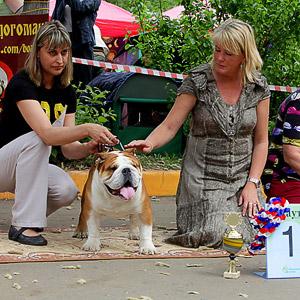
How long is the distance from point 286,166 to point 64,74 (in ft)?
5.10

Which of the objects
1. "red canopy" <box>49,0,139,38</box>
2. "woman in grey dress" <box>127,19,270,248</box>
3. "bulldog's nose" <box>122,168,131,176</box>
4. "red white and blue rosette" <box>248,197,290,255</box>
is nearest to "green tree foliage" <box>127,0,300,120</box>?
"woman in grey dress" <box>127,19,270,248</box>

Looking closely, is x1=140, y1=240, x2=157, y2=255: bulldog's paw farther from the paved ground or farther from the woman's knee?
the woman's knee

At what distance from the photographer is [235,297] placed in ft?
14.0

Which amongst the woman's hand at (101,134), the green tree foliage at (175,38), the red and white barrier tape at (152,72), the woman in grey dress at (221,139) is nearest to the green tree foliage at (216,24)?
the green tree foliage at (175,38)

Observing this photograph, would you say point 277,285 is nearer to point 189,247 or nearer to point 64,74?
point 189,247

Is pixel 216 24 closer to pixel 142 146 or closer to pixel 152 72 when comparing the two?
pixel 152 72

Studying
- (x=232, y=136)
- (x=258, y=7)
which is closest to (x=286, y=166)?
(x=232, y=136)

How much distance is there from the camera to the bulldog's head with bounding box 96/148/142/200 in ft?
15.9

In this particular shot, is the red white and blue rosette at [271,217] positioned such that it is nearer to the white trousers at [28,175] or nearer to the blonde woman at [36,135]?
the blonde woman at [36,135]

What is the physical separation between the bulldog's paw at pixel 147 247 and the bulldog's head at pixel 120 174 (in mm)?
384

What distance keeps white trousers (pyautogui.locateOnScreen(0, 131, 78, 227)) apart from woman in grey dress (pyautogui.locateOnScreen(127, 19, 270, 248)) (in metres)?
0.75

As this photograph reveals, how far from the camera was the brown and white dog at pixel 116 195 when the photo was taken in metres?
4.88

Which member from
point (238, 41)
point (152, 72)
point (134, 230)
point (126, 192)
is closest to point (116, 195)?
point (126, 192)

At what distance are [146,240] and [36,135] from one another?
95 cm
